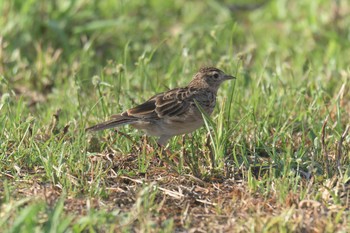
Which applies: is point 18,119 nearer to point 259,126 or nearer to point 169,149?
point 169,149

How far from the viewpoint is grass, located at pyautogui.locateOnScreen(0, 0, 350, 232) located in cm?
567

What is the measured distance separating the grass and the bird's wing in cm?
25

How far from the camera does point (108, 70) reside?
9.20m

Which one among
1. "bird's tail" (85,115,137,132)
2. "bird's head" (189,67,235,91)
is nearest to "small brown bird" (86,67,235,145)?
"bird's tail" (85,115,137,132)

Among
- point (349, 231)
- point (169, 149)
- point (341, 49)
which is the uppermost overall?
point (341, 49)

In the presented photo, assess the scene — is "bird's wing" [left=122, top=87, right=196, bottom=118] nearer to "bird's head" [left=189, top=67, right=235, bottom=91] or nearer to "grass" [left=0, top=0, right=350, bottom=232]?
"grass" [left=0, top=0, right=350, bottom=232]

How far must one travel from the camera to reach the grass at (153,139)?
567 centimetres

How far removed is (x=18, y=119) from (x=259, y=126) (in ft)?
7.35

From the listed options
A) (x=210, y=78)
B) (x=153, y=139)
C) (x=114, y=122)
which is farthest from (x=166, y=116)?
(x=210, y=78)

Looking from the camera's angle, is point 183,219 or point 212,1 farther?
point 212,1

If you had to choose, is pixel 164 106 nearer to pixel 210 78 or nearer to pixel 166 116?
pixel 166 116

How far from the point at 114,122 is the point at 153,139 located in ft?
2.32

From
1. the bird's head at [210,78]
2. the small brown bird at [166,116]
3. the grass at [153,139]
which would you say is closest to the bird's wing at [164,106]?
the small brown bird at [166,116]

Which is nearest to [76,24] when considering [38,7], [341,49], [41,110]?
[38,7]
